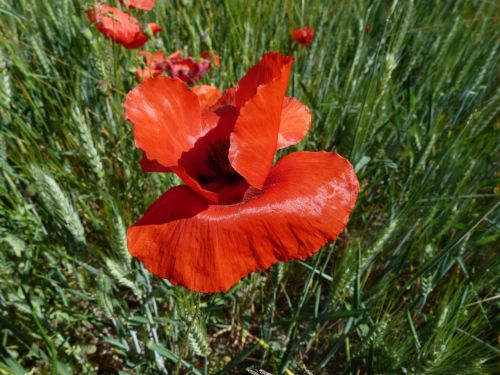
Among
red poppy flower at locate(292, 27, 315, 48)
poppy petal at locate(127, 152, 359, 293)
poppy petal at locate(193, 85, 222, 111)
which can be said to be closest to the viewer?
poppy petal at locate(127, 152, 359, 293)

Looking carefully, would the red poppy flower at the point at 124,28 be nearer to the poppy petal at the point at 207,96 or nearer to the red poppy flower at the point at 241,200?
the poppy petal at the point at 207,96

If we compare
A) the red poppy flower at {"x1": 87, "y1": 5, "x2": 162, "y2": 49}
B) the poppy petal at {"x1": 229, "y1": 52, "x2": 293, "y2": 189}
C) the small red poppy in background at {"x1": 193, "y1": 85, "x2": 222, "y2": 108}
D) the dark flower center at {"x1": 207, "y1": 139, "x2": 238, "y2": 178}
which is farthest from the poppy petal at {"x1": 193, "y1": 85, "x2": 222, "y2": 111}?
the red poppy flower at {"x1": 87, "y1": 5, "x2": 162, "y2": 49}

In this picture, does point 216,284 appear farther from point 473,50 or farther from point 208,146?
point 473,50

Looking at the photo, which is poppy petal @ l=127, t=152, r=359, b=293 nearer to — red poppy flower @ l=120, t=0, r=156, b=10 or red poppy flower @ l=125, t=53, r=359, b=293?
red poppy flower @ l=125, t=53, r=359, b=293

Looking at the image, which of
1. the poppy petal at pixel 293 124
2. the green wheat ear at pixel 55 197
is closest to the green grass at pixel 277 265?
the green wheat ear at pixel 55 197

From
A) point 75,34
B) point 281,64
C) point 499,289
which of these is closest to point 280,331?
point 499,289
